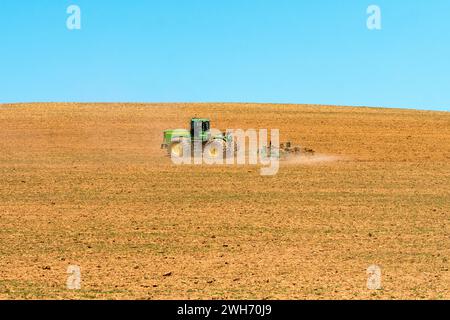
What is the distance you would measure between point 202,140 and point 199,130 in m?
0.55

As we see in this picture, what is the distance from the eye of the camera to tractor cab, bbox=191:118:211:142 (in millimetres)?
34719

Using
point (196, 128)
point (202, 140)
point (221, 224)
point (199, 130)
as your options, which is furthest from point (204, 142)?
point (221, 224)

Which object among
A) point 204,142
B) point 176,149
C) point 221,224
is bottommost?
point 221,224

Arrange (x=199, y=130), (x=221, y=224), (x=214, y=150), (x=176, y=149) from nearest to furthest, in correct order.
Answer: (x=221, y=224)
(x=199, y=130)
(x=214, y=150)
(x=176, y=149)

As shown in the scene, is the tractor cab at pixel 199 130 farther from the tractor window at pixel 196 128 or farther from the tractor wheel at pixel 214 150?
the tractor wheel at pixel 214 150

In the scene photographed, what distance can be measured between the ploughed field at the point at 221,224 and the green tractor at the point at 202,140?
134 cm

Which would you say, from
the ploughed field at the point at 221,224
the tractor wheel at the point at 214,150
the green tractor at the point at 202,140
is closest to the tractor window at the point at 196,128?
the green tractor at the point at 202,140

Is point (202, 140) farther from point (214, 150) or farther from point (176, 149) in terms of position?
point (176, 149)

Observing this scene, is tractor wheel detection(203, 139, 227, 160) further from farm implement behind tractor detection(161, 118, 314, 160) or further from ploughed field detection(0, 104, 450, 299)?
ploughed field detection(0, 104, 450, 299)

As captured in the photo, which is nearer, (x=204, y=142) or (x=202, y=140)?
(x=202, y=140)

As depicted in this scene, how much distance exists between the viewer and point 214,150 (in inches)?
1387

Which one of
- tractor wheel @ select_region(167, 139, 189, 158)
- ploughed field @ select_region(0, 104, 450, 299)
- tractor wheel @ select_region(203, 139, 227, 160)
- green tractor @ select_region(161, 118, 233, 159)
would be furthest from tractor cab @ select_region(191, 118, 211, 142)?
ploughed field @ select_region(0, 104, 450, 299)
